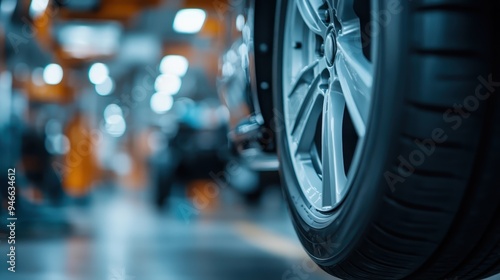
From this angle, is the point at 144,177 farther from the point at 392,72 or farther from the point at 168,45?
the point at 392,72

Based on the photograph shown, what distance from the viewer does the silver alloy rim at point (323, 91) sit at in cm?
165

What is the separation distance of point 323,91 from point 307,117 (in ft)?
0.37

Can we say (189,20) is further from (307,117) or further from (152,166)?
(307,117)

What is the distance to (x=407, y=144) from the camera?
1343mm

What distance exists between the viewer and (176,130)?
9797 millimetres

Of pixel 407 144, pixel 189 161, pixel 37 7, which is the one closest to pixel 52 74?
pixel 189 161

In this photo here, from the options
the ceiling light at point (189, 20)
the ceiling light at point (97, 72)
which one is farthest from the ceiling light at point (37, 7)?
the ceiling light at point (97, 72)

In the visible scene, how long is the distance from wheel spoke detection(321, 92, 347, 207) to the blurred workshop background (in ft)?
3.39

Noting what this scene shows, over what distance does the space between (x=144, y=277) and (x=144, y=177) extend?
21.3 metres

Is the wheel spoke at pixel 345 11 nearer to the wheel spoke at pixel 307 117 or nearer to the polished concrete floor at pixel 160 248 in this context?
the wheel spoke at pixel 307 117

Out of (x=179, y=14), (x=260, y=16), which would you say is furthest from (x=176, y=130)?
(x=260, y=16)

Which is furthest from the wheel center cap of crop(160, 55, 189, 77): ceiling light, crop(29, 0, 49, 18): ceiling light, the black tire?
crop(160, 55, 189, 77): ceiling light

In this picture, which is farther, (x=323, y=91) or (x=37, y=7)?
(x=37, y=7)

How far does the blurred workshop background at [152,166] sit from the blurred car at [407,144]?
1.07m
